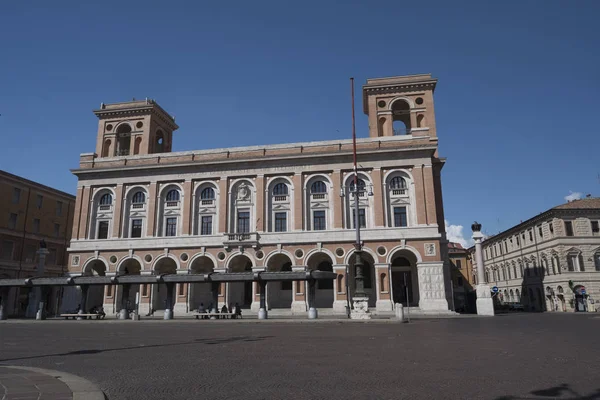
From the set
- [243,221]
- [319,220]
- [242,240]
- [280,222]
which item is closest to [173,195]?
[243,221]

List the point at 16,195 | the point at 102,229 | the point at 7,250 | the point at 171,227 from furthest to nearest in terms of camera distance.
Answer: the point at 16,195 < the point at 7,250 < the point at 102,229 < the point at 171,227

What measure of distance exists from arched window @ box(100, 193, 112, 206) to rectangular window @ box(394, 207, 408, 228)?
28500 millimetres

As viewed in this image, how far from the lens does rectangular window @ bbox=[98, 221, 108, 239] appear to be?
43.0 meters

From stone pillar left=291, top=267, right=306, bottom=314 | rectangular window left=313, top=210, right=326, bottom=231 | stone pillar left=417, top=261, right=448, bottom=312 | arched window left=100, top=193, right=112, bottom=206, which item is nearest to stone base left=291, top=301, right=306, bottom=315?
stone pillar left=291, top=267, right=306, bottom=314

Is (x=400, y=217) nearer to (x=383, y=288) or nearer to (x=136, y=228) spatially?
(x=383, y=288)

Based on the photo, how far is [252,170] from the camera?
41312mm

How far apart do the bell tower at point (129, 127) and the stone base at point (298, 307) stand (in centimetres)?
2457

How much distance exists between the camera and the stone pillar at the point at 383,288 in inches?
1403

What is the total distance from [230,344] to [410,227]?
26779 millimetres

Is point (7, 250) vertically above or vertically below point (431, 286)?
above

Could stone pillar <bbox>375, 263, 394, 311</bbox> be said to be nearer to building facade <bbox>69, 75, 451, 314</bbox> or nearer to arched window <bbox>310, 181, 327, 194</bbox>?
building facade <bbox>69, 75, 451, 314</bbox>

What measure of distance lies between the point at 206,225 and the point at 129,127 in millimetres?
17845

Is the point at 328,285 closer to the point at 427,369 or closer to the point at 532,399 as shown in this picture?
the point at 427,369

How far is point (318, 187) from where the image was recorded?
133ft
